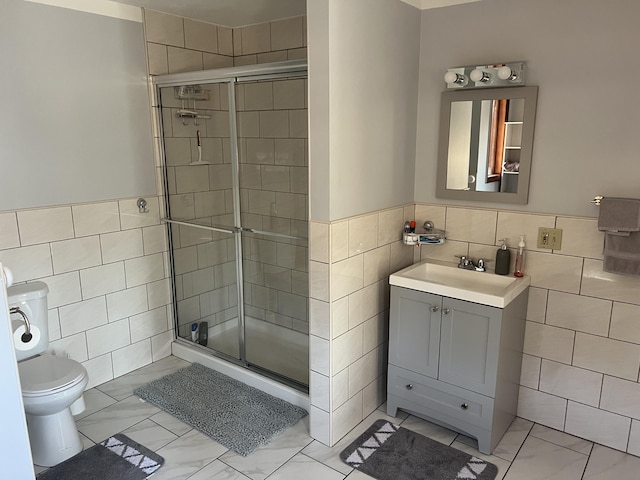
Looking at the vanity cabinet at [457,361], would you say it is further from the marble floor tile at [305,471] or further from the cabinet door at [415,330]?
the marble floor tile at [305,471]

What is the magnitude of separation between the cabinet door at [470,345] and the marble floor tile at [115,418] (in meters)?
1.71

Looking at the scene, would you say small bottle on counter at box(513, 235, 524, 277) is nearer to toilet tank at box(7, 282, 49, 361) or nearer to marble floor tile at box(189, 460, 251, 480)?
marble floor tile at box(189, 460, 251, 480)

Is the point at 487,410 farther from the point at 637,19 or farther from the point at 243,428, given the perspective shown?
the point at 637,19

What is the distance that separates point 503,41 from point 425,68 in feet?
1.45

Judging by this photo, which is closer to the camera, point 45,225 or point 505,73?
point 505,73

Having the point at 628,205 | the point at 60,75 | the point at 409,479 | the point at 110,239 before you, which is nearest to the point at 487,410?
the point at 409,479

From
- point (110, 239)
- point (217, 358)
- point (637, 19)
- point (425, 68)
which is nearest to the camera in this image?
point (637, 19)

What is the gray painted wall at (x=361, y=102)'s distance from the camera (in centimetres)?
212

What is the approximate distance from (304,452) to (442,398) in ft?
2.53

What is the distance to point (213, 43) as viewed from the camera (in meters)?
3.45

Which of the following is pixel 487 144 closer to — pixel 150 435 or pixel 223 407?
pixel 223 407

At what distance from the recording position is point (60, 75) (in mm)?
2623

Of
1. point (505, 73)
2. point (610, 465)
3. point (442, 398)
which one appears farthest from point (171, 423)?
point (505, 73)

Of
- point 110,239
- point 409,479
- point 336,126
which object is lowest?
point 409,479
